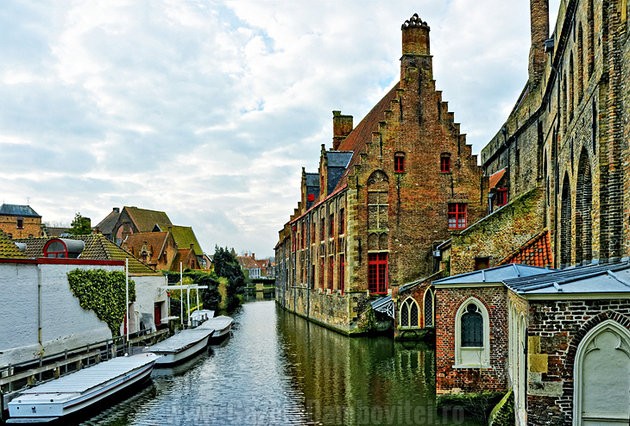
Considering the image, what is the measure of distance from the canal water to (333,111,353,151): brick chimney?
86.7 ft

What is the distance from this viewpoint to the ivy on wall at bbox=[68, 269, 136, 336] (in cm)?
1992

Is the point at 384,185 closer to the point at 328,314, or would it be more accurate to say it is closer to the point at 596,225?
the point at 328,314

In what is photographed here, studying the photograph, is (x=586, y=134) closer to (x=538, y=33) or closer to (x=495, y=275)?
(x=495, y=275)

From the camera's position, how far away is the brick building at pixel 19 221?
64750 mm

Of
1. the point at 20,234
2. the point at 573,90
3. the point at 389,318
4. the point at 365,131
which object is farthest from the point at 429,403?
the point at 20,234

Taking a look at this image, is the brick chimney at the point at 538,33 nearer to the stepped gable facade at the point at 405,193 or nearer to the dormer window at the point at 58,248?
the stepped gable facade at the point at 405,193

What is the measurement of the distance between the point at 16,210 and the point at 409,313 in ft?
177

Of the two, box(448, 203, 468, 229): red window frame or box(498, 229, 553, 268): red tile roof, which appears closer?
box(498, 229, 553, 268): red tile roof

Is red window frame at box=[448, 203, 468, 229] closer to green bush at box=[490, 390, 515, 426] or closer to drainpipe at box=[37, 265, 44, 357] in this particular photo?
green bush at box=[490, 390, 515, 426]

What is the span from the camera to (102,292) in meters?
21.2

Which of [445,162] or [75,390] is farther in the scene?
[445,162]

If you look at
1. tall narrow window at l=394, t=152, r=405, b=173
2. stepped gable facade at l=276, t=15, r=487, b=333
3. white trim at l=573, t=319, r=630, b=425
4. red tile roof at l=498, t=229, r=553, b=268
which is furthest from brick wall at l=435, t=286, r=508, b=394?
tall narrow window at l=394, t=152, r=405, b=173

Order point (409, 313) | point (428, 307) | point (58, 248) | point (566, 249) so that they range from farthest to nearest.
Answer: point (428, 307)
point (409, 313)
point (58, 248)
point (566, 249)

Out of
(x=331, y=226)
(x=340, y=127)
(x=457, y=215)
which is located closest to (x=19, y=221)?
(x=340, y=127)
